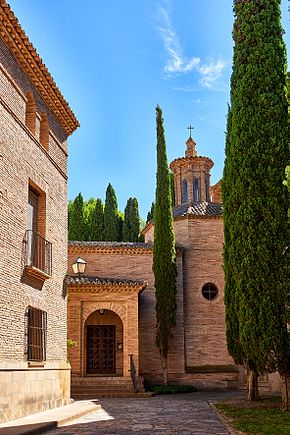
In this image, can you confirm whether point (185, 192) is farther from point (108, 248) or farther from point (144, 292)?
point (144, 292)

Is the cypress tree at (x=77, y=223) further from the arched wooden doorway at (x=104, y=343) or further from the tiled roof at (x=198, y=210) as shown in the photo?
the arched wooden doorway at (x=104, y=343)

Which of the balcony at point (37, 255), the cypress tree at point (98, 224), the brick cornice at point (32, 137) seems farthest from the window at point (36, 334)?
the cypress tree at point (98, 224)

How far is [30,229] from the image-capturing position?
41.3 ft

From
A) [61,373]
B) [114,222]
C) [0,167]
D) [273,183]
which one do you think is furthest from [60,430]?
[114,222]

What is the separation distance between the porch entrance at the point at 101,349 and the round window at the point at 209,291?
420 cm

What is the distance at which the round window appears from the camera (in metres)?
23.2

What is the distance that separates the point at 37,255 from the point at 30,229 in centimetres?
63

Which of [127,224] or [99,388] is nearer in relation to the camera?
[99,388]

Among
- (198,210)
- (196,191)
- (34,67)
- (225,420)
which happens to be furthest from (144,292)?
(34,67)

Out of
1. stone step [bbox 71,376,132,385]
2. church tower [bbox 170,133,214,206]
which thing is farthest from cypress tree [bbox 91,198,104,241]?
stone step [bbox 71,376,132,385]

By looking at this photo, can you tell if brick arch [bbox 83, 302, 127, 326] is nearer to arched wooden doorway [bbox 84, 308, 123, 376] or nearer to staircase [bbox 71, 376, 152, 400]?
arched wooden doorway [bbox 84, 308, 123, 376]

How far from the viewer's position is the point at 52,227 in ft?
45.2

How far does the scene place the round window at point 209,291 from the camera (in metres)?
23.2

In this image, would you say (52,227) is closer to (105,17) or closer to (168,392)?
(105,17)
